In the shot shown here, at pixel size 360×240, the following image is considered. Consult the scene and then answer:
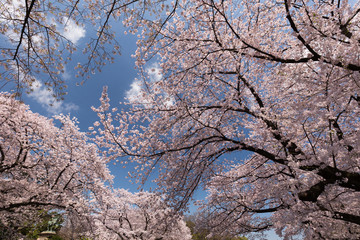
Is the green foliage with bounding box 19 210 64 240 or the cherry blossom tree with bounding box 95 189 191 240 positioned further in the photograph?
the green foliage with bounding box 19 210 64 240

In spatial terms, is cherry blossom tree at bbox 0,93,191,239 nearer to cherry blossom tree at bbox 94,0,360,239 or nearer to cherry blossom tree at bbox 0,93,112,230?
cherry blossom tree at bbox 0,93,112,230

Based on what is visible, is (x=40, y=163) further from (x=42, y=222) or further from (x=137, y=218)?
(x=137, y=218)

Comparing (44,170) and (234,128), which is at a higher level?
(44,170)

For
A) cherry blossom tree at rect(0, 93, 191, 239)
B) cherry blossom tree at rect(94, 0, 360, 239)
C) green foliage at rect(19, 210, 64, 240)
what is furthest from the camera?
green foliage at rect(19, 210, 64, 240)

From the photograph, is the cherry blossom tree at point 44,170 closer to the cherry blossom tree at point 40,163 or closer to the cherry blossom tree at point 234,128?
the cherry blossom tree at point 40,163

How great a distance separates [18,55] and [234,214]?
8.47 meters

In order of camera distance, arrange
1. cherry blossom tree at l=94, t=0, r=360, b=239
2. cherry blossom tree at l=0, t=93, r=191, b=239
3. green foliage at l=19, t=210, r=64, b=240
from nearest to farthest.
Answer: cherry blossom tree at l=94, t=0, r=360, b=239 < cherry blossom tree at l=0, t=93, r=191, b=239 < green foliage at l=19, t=210, r=64, b=240

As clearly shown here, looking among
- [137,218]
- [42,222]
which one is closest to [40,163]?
[42,222]

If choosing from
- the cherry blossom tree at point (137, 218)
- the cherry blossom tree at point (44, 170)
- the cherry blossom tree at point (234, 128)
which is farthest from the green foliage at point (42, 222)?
the cherry blossom tree at point (234, 128)

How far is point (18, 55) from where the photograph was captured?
A: 3.96 m

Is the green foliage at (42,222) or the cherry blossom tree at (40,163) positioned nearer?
the cherry blossom tree at (40,163)

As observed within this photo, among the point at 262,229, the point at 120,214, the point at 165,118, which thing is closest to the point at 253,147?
the point at 165,118

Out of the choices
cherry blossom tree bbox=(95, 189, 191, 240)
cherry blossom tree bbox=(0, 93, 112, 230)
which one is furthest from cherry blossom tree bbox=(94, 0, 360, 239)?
cherry blossom tree bbox=(0, 93, 112, 230)

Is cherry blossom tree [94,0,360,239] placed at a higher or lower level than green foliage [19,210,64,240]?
lower
